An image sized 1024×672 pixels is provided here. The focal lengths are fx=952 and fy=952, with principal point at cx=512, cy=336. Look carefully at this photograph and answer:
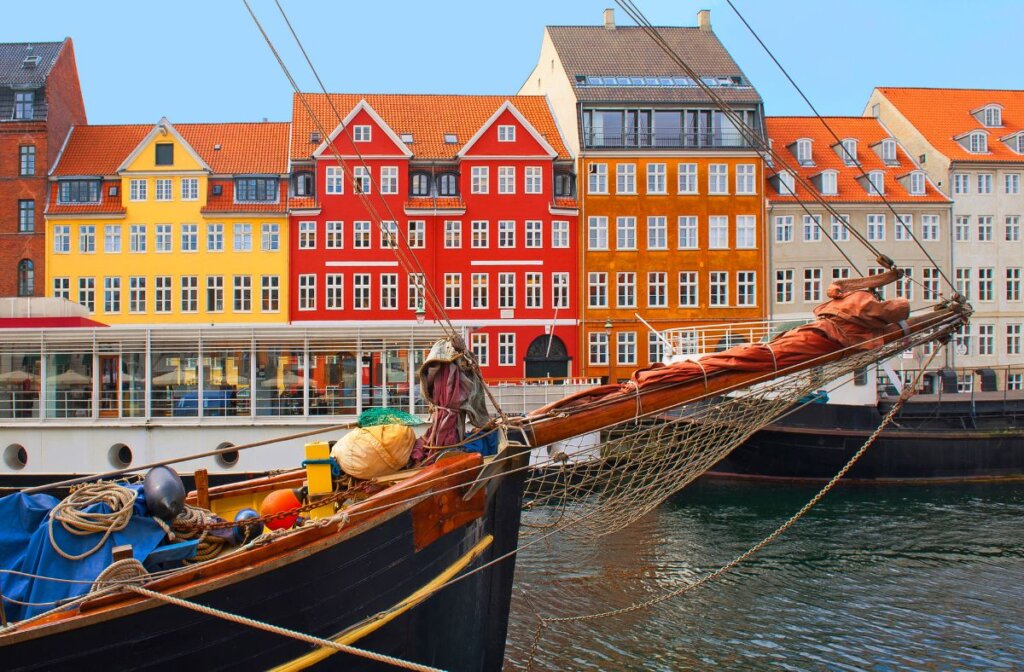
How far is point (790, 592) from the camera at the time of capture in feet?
39.4

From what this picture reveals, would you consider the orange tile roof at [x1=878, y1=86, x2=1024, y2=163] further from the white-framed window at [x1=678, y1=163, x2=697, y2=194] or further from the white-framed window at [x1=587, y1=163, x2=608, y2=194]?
the white-framed window at [x1=587, y1=163, x2=608, y2=194]

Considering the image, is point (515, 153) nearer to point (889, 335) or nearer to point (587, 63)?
point (587, 63)

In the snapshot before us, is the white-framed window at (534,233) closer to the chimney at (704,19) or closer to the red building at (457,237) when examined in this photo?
the red building at (457,237)

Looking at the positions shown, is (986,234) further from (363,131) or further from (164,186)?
(164,186)

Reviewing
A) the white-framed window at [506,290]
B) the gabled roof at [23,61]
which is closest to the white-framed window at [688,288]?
the white-framed window at [506,290]

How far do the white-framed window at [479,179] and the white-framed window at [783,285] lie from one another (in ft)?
37.4

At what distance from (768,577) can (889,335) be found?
5702 mm

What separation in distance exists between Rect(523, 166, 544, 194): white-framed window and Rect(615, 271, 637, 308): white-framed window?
14.3ft

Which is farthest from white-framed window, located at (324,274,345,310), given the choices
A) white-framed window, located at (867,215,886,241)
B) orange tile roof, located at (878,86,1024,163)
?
orange tile roof, located at (878,86,1024,163)

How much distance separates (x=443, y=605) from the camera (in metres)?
6.86

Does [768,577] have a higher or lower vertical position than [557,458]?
lower

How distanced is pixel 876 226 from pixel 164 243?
26446mm

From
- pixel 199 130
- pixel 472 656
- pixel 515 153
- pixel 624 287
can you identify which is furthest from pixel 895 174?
pixel 472 656

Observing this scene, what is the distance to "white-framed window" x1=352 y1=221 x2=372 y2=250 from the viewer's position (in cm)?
3488
